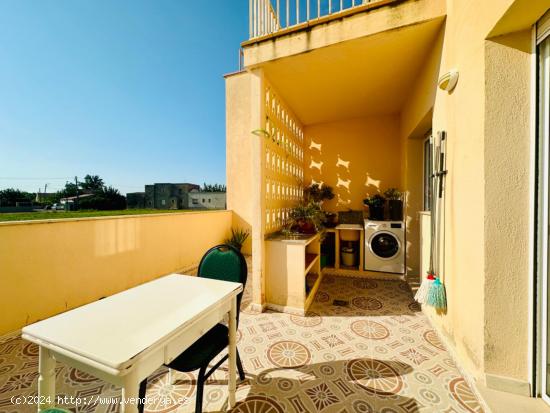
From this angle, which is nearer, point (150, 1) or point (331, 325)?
point (331, 325)

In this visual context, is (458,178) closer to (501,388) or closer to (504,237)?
(504,237)

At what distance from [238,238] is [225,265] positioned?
3645 millimetres

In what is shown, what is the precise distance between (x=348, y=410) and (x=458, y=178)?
179 centimetres

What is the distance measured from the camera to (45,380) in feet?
2.74

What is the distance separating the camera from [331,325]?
2.15m

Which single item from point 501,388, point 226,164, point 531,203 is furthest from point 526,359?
point 226,164

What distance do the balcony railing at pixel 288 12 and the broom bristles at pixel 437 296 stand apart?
2.68 m

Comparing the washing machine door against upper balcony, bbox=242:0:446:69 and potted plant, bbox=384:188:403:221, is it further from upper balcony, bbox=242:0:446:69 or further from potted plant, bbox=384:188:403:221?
upper balcony, bbox=242:0:446:69

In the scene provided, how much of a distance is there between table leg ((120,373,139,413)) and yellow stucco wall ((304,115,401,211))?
3.95m

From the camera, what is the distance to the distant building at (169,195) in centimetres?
1838

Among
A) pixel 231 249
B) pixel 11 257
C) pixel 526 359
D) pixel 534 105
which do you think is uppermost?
pixel 534 105

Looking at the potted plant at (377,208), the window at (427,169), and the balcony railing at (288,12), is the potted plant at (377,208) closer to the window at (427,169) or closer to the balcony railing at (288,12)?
the window at (427,169)

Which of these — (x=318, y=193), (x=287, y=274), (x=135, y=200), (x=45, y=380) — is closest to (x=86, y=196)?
(x=135, y=200)

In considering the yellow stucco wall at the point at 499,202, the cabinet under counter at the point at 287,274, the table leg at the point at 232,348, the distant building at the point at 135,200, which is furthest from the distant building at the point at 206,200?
the yellow stucco wall at the point at 499,202
